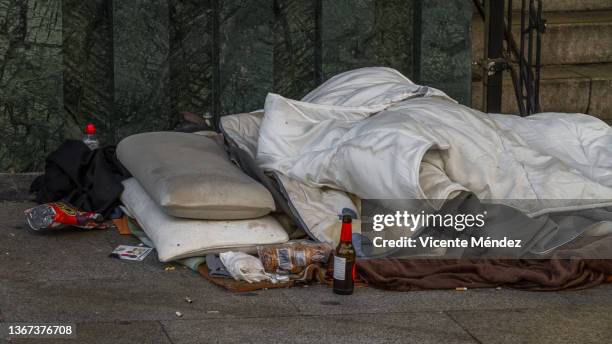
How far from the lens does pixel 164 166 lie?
251 inches

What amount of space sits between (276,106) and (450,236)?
4.87ft

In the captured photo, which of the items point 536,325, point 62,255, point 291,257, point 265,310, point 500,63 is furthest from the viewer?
point 500,63

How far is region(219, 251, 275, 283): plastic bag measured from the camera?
555cm

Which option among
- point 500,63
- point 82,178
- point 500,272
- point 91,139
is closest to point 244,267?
point 500,272

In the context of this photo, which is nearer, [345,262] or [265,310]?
[265,310]

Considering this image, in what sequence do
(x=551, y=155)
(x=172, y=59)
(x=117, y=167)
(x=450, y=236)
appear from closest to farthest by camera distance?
(x=450, y=236) → (x=551, y=155) → (x=117, y=167) → (x=172, y=59)

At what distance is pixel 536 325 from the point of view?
505cm

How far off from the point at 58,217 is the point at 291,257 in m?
1.54

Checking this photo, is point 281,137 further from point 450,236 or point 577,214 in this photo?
point 577,214

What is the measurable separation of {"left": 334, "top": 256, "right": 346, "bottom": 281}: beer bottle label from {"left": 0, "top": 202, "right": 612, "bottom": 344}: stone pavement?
0.32ft

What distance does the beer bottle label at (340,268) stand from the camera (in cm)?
540

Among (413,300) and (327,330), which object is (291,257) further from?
(327,330)

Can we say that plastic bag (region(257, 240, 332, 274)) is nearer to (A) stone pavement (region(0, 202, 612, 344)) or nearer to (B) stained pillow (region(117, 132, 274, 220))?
(A) stone pavement (region(0, 202, 612, 344))

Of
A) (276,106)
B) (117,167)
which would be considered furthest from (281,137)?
(117,167)
